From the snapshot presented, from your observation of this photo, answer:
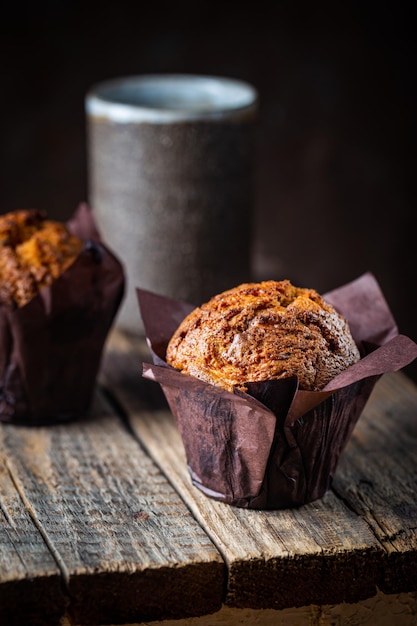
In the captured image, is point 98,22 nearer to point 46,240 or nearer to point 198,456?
point 46,240

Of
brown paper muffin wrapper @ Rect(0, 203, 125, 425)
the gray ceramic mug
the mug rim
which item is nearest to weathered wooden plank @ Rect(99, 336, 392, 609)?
brown paper muffin wrapper @ Rect(0, 203, 125, 425)

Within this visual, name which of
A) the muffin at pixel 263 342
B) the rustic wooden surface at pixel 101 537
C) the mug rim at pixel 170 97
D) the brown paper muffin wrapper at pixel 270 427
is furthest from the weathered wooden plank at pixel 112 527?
the mug rim at pixel 170 97

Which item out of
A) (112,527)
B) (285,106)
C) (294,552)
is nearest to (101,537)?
(112,527)

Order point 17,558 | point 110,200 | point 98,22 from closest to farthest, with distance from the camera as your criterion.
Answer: point 17,558 < point 110,200 < point 98,22

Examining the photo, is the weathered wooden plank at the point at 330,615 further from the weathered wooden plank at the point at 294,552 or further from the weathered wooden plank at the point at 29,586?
the weathered wooden plank at the point at 29,586

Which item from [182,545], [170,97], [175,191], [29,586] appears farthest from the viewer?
[170,97]

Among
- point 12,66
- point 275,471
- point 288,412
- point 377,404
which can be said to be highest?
point 12,66

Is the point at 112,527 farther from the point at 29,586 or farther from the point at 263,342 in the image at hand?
the point at 263,342

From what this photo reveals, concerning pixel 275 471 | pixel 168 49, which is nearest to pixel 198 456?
pixel 275 471
